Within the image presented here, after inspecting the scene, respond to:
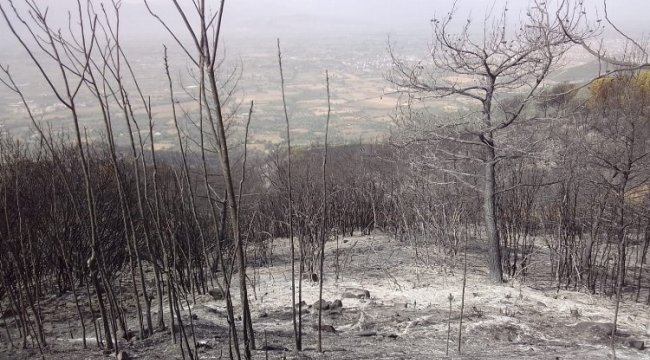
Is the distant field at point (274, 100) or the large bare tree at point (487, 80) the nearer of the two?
the large bare tree at point (487, 80)

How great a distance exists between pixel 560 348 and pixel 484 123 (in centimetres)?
287

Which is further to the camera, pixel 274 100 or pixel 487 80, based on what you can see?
pixel 274 100

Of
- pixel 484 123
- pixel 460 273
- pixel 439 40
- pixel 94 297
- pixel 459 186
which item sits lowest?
pixel 460 273

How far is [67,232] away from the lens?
5.52 metres

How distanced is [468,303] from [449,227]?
2304 millimetres

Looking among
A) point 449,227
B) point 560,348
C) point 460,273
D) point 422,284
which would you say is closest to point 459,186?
point 449,227

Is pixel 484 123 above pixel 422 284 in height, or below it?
above

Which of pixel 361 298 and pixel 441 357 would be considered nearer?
pixel 441 357

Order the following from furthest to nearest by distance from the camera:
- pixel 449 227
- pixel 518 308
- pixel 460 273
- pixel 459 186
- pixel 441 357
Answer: pixel 459 186, pixel 449 227, pixel 460 273, pixel 518 308, pixel 441 357

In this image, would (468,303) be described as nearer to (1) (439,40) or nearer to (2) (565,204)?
(2) (565,204)

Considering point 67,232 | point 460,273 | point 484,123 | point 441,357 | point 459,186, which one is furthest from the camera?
point 459,186

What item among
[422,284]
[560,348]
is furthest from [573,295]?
[560,348]

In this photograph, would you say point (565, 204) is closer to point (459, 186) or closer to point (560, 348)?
point (459, 186)

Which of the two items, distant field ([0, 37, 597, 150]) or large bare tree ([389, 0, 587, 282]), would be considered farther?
distant field ([0, 37, 597, 150])
